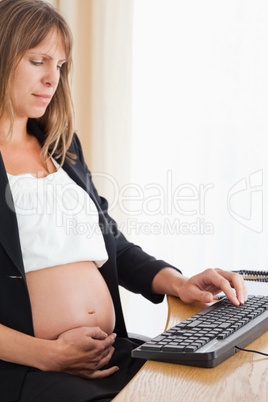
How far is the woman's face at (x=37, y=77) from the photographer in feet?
4.39

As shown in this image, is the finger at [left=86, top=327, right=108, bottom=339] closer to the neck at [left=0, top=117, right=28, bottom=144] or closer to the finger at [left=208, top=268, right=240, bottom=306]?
the finger at [left=208, top=268, right=240, bottom=306]

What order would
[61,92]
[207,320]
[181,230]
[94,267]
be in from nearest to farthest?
1. [207,320]
2. [94,267]
3. [61,92]
4. [181,230]

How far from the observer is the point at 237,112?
2.16 meters

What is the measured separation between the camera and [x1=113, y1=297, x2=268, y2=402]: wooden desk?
66 centimetres

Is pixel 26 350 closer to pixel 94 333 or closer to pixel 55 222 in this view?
pixel 94 333

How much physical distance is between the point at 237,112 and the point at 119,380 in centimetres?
140

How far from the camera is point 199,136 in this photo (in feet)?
7.44

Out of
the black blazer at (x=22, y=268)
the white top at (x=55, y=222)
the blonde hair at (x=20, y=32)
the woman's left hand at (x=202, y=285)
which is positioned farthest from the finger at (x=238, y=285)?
the blonde hair at (x=20, y=32)

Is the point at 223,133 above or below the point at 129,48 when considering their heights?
below

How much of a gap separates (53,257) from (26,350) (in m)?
0.25

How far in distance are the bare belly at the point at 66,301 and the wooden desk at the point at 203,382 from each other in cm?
44

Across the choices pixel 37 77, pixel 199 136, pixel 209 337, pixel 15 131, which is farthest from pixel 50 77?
pixel 199 136

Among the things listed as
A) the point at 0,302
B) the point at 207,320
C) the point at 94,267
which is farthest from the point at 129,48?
the point at 207,320

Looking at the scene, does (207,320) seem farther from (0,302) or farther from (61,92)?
(61,92)
